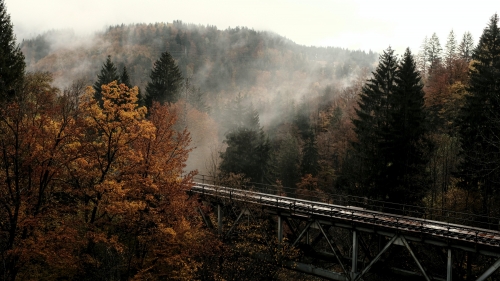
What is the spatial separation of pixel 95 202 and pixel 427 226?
68.7 ft

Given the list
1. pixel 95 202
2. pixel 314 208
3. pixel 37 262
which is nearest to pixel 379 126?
pixel 314 208

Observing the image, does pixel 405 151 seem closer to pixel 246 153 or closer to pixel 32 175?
pixel 246 153

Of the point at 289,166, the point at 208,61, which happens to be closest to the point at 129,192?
the point at 289,166

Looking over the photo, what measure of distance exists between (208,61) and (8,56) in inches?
5410

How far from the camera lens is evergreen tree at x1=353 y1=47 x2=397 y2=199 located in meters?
32.8

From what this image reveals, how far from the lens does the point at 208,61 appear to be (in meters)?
167

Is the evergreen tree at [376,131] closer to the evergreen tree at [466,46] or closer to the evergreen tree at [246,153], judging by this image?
the evergreen tree at [246,153]

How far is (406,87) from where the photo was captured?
33656mm

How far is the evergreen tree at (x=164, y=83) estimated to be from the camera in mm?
67125

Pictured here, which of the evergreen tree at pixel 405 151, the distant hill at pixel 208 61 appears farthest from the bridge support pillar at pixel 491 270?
the distant hill at pixel 208 61

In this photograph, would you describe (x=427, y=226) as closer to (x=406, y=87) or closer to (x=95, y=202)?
(x=406, y=87)

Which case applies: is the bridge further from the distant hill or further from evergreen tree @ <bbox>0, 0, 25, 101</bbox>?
the distant hill

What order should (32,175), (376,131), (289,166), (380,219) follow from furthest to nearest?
(289,166)
(376,131)
(380,219)
(32,175)

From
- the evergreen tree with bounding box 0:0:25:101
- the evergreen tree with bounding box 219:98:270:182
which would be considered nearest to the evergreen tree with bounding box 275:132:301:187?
the evergreen tree with bounding box 219:98:270:182
